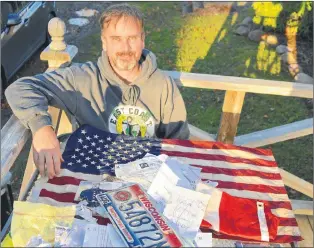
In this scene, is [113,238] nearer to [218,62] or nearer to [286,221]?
[286,221]

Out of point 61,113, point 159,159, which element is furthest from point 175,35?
point 159,159

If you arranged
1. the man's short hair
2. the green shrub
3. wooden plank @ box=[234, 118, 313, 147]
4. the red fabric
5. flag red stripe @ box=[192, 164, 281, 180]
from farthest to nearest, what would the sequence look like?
the green shrub → wooden plank @ box=[234, 118, 313, 147] → the man's short hair → flag red stripe @ box=[192, 164, 281, 180] → the red fabric

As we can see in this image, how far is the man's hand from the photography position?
232cm

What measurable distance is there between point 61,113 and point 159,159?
42.4 inches

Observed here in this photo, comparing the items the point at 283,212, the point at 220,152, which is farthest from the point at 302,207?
the point at 283,212

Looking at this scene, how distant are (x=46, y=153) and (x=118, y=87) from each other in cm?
83

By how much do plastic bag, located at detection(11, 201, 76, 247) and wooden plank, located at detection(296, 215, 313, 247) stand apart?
3.09 meters

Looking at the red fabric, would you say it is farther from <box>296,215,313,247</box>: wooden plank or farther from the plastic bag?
<box>296,215,313,247</box>: wooden plank

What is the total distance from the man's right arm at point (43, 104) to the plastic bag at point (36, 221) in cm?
38

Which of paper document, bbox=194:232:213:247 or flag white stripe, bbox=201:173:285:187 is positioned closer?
paper document, bbox=194:232:213:247

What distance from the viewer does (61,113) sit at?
125 inches

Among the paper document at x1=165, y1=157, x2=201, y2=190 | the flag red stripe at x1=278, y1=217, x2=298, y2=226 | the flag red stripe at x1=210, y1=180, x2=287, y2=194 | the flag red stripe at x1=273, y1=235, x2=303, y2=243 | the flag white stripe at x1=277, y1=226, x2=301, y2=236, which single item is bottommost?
the flag red stripe at x1=273, y1=235, x2=303, y2=243

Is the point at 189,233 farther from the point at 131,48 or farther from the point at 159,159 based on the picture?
the point at 131,48

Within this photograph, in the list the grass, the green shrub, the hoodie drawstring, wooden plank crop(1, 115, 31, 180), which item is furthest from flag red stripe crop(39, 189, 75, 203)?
the green shrub
